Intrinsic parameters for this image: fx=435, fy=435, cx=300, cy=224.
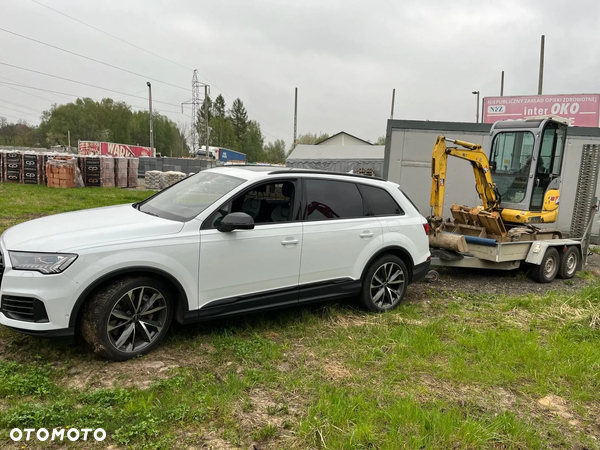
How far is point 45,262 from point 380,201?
375 centimetres

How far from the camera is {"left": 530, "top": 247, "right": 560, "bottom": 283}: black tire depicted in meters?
7.98

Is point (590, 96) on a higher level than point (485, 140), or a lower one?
higher

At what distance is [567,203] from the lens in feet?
34.4

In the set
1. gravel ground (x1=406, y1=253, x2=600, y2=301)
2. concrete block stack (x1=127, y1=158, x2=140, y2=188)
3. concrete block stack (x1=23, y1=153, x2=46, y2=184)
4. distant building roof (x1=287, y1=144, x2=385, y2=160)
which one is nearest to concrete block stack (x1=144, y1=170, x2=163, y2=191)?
concrete block stack (x1=127, y1=158, x2=140, y2=188)

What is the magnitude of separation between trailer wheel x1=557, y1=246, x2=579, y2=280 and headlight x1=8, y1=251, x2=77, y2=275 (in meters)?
8.39

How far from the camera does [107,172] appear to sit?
23828 millimetres

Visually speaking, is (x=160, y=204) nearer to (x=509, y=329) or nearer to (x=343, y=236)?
(x=343, y=236)

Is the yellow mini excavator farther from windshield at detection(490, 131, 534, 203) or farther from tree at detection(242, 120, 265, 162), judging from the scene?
tree at detection(242, 120, 265, 162)

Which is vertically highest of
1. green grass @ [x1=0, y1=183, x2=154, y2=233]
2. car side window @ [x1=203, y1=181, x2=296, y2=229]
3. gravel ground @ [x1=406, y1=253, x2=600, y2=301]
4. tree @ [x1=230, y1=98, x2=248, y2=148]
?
tree @ [x1=230, y1=98, x2=248, y2=148]

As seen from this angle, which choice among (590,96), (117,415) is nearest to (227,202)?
(117,415)

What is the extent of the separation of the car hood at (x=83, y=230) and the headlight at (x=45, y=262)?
0.16 ft

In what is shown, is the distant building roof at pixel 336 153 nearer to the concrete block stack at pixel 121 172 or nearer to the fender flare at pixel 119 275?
the concrete block stack at pixel 121 172

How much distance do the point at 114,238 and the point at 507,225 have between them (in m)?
7.59

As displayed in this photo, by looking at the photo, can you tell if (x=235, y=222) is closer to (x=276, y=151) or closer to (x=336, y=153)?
(x=336, y=153)
